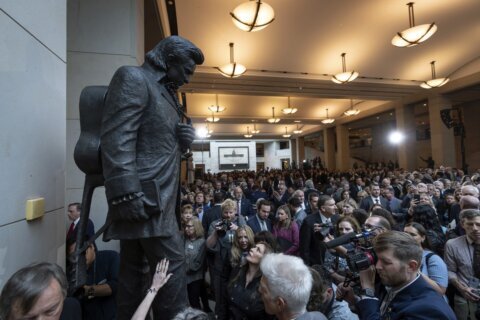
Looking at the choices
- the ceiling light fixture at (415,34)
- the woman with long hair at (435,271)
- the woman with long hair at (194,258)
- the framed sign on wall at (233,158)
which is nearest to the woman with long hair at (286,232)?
the woman with long hair at (194,258)

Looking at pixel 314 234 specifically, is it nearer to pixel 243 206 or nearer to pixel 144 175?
pixel 144 175

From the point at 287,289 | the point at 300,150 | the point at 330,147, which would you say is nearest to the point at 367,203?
the point at 287,289

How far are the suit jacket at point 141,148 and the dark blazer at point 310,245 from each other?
2054 millimetres

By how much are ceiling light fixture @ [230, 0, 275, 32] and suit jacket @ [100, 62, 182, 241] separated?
427 cm

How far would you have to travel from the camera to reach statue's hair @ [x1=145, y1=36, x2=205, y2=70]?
1658 millimetres

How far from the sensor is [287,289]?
135 cm

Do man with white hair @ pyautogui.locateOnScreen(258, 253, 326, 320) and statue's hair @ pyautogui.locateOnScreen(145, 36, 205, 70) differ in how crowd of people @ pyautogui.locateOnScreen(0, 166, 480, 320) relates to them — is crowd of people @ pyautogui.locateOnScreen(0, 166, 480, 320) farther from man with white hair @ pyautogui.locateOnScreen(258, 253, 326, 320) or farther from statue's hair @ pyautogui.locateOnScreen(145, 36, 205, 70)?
statue's hair @ pyautogui.locateOnScreen(145, 36, 205, 70)

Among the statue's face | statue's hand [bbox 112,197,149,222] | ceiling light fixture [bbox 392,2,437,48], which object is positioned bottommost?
statue's hand [bbox 112,197,149,222]

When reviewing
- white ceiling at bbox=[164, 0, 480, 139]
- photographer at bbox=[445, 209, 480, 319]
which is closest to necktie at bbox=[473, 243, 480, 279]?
photographer at bbox=[445, 209, 480, 319]

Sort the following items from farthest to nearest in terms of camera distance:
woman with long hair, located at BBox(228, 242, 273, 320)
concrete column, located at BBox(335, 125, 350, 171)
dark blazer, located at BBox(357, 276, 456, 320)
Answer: concrete column, located at BBox(335, 125, 350, 171) → woman with long hair, located at BBox(228, 242, 273, 320) → dark blazer, located at BBox(357, 276, 456, 320)

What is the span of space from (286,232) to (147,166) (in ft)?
8.63

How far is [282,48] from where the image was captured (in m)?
8.84

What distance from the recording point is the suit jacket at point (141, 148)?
144cm

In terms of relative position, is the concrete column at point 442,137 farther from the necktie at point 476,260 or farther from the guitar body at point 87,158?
the guitar body at point 87,158
